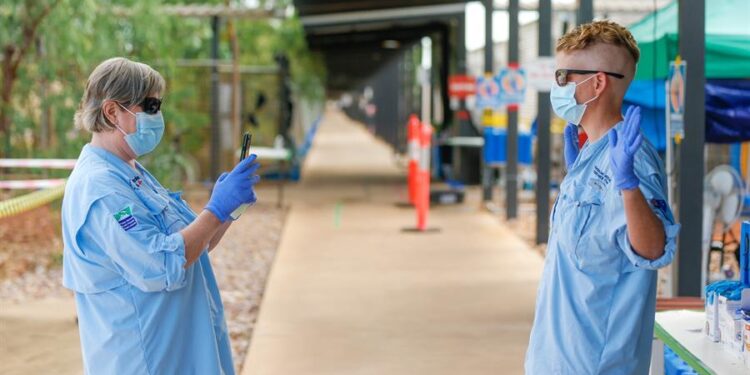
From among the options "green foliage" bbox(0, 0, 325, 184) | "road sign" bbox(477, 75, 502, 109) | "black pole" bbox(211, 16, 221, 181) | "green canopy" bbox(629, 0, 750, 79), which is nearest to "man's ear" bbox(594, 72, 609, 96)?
"green canopy" bbox(629, 0, 750, 79)

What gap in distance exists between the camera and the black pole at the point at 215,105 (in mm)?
18500

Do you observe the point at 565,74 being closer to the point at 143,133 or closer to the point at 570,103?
the point at 570,103

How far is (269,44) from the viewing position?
88.1 feet

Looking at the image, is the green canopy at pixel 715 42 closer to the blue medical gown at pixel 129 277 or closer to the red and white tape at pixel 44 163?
the blue medical gown at pixel 129 277

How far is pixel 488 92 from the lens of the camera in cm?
1564

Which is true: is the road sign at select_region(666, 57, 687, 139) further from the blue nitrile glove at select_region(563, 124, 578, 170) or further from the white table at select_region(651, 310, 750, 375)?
the blue nitrile glove at select_region(563, 124, 578, 170)

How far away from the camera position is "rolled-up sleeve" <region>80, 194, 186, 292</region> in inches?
129

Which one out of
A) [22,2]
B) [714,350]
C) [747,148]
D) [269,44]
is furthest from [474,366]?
[269,44]

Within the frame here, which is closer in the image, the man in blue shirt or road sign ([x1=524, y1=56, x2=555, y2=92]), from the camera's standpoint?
the man in blue shirt

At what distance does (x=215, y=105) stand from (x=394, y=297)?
9.68 m

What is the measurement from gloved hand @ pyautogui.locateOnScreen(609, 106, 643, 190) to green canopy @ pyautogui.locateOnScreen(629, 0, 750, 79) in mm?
5307

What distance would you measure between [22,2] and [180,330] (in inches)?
380

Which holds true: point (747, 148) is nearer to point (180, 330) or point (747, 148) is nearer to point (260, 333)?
point (260, 333)

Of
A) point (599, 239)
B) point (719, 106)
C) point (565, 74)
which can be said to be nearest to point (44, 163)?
point (719, 106)
